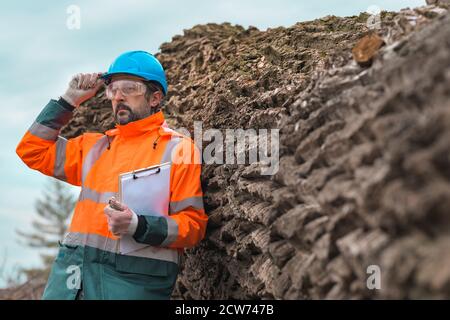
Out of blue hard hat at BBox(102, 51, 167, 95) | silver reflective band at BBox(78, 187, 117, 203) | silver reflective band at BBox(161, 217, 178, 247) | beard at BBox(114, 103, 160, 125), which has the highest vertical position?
blue hard hat at BBox(102, 51, 167, 95)

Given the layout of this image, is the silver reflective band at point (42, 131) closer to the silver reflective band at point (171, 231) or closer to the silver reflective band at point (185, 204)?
the silver reflective band at point (185, 204)

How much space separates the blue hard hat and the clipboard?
0.92 m

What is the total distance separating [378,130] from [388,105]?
0.37 ft

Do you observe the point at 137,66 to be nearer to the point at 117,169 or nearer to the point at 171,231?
the point at 117,169

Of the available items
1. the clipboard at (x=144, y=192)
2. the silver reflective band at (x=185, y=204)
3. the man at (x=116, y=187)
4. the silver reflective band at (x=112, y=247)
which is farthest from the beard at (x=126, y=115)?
the silver reflective band at (x=112, y=247)

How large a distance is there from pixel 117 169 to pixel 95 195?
26 centimetres

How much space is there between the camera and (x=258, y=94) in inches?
187

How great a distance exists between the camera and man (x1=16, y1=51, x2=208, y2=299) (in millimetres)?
4148

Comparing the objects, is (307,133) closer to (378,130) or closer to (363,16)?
(378,130)

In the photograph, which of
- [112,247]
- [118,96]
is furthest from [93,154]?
[112,247]

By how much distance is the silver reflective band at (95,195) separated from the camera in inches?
172

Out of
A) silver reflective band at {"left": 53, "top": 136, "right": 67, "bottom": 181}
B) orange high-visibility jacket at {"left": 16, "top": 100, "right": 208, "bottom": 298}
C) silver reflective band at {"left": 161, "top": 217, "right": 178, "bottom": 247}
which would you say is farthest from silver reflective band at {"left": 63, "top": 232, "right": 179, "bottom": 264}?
silver reflective band at {"left": 53, "top": 136, "right": 67, "bottom": 181}

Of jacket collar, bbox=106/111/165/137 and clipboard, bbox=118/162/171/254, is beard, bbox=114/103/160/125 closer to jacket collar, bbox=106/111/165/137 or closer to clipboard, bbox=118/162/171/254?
jacket collar, bbox=106/111/165/137

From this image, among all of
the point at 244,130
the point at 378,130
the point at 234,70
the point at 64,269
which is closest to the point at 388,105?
the point at 378,130
